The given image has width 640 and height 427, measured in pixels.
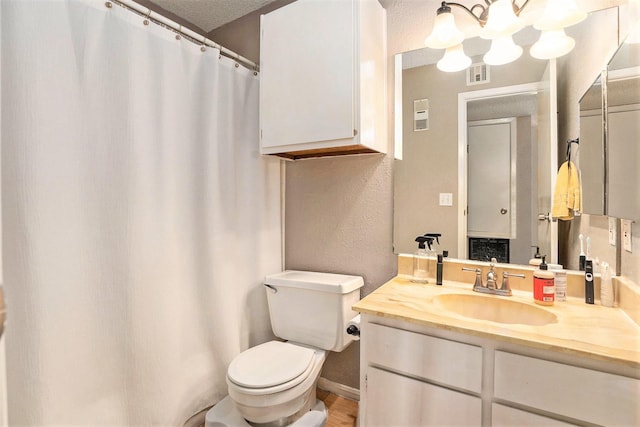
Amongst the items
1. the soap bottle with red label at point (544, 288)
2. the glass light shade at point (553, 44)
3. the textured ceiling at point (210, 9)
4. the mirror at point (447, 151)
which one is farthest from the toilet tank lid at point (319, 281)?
the textured ceiling at point (210, 9)

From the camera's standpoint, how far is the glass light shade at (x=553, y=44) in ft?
4.08

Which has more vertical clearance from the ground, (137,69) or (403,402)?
(137,69)

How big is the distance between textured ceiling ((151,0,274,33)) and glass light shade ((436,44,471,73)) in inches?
49.8

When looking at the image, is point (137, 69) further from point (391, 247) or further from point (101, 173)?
point (391, 247)

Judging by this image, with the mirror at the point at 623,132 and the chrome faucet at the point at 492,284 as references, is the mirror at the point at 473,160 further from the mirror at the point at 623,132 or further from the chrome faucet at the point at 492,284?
the mirror at the point at 623,132

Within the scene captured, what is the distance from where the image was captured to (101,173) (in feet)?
4.01

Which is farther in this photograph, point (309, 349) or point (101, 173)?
point (309, 349)

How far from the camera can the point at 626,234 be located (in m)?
1.05

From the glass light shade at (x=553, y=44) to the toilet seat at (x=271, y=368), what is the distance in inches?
66.7

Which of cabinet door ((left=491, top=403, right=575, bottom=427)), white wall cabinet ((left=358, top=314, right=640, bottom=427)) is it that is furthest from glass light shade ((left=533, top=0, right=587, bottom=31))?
cabinet door ((left=491, top=403, right=575, bottom=427))

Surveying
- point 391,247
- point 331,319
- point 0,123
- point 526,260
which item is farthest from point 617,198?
point 0,123

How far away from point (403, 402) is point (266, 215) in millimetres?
1216

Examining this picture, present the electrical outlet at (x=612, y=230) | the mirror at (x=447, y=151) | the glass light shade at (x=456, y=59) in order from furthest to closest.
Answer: the glass light shade at (x=456, y=59) → the mirror at (x=447, y=151) → the electrical outlet at (x=612, y=230)

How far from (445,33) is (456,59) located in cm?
14
